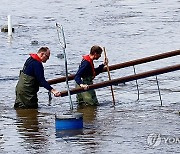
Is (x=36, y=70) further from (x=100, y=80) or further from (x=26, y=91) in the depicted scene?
(x=100, y=80)

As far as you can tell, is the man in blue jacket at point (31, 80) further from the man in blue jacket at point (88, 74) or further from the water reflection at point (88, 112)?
the water reflection at point (88, 112)

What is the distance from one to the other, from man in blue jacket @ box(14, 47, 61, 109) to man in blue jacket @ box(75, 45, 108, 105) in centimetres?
78

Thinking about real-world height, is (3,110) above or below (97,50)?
below

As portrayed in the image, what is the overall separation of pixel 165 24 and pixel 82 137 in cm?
2645

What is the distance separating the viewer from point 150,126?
1553 centimetres

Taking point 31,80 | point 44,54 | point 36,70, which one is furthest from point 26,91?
point 44,54

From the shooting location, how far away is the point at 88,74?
59.5 feet

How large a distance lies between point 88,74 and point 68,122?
3375mm

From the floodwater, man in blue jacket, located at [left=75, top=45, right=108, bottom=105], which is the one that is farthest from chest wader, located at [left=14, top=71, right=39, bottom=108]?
man in blue jacket, located at [left=75, top=45, right=108, bottom=105]

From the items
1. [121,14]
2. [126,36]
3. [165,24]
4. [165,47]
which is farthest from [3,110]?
[121,14]

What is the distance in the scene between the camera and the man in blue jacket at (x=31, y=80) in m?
17.2

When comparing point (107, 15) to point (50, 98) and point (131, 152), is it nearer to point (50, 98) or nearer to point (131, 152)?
point (50, 98)

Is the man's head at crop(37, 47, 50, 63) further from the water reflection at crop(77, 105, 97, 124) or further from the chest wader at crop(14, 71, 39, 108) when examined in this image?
the water reflection at crop(77, 105, 97, 124)

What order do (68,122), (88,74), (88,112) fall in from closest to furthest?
1. (68,122)
2. (88,112)
3. (88,74)
